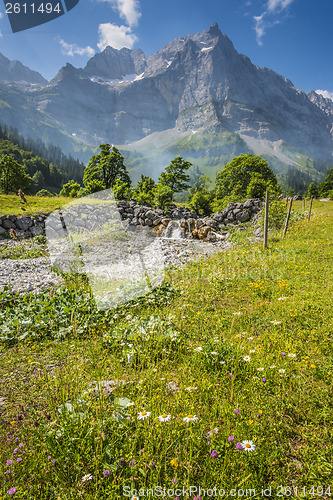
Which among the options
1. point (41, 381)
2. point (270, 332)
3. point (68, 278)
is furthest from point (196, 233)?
point (41, 381)

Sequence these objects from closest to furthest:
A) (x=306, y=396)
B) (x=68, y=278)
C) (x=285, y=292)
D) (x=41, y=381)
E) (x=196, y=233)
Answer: (x=306, y=396)
(x=41, y=381)
(x=285, y=292)
(x=68, y=278)
(x=196, y=233)

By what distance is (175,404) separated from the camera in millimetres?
2590

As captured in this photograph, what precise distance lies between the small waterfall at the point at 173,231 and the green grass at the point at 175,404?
18.1m

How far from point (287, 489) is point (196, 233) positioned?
22.6 m

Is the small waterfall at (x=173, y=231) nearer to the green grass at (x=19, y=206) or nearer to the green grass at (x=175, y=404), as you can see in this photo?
the green grass at (x=19, y=206)

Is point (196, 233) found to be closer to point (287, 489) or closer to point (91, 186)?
point (287, 489)

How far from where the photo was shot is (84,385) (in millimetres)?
2781

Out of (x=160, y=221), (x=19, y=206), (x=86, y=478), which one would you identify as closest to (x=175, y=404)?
(x=86, y=478)

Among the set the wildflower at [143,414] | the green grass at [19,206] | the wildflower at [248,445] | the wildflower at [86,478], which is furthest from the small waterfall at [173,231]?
the wildflower at [86,478]

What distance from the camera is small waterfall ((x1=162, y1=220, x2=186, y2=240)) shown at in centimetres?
2356

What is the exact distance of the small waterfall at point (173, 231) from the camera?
23.6 meters

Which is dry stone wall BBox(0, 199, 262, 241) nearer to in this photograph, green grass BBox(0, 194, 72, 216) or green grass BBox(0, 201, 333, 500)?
green grass BBox(0, 194, 72, 216)

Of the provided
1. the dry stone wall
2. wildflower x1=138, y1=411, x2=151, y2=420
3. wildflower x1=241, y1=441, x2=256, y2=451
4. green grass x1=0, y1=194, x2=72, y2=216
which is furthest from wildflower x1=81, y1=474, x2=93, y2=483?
green grass x1=0, y1=194, x2=72, y2=216

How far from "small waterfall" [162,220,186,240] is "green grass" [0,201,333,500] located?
18.1 m
